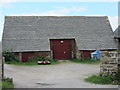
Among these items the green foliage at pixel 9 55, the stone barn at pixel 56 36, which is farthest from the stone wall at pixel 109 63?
the green foliage at pixel 9 55

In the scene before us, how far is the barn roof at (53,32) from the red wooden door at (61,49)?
0.61 metres

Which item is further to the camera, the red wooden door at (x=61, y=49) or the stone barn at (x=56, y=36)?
the red wooden door at (x=61, y=49)

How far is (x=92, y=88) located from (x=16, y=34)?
20.0 meters

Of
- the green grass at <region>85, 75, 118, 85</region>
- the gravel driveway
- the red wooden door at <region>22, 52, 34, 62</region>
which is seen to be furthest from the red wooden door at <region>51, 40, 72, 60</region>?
the green grass at <region>85, 75, 118, 85</region>

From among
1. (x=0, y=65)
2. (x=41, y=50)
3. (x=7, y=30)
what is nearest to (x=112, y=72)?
(x=0, y=65)

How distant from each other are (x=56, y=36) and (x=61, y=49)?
1684mm

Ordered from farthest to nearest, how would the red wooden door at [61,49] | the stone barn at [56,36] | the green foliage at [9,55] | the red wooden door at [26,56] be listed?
1. the red wooden door at [61,49]
2. the stone barn at [56,36]
3. the red wooden door at [26,56]
4. the green foliage at [9,55]

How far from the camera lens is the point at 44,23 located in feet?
107

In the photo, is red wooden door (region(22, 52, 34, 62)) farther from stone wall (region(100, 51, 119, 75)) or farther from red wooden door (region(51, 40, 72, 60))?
stone wall (region(100, 51, 119, 75))

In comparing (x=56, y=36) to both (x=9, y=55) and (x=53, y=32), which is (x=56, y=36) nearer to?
(x=53, y=32)

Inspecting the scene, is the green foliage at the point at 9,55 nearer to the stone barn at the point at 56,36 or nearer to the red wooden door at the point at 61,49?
the stone barn at the point at 56,36

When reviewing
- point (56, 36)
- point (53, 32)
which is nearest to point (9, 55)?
point (56, 36)

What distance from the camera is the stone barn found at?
2925 cm

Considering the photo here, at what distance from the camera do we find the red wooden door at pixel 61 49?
30891 millimetres
